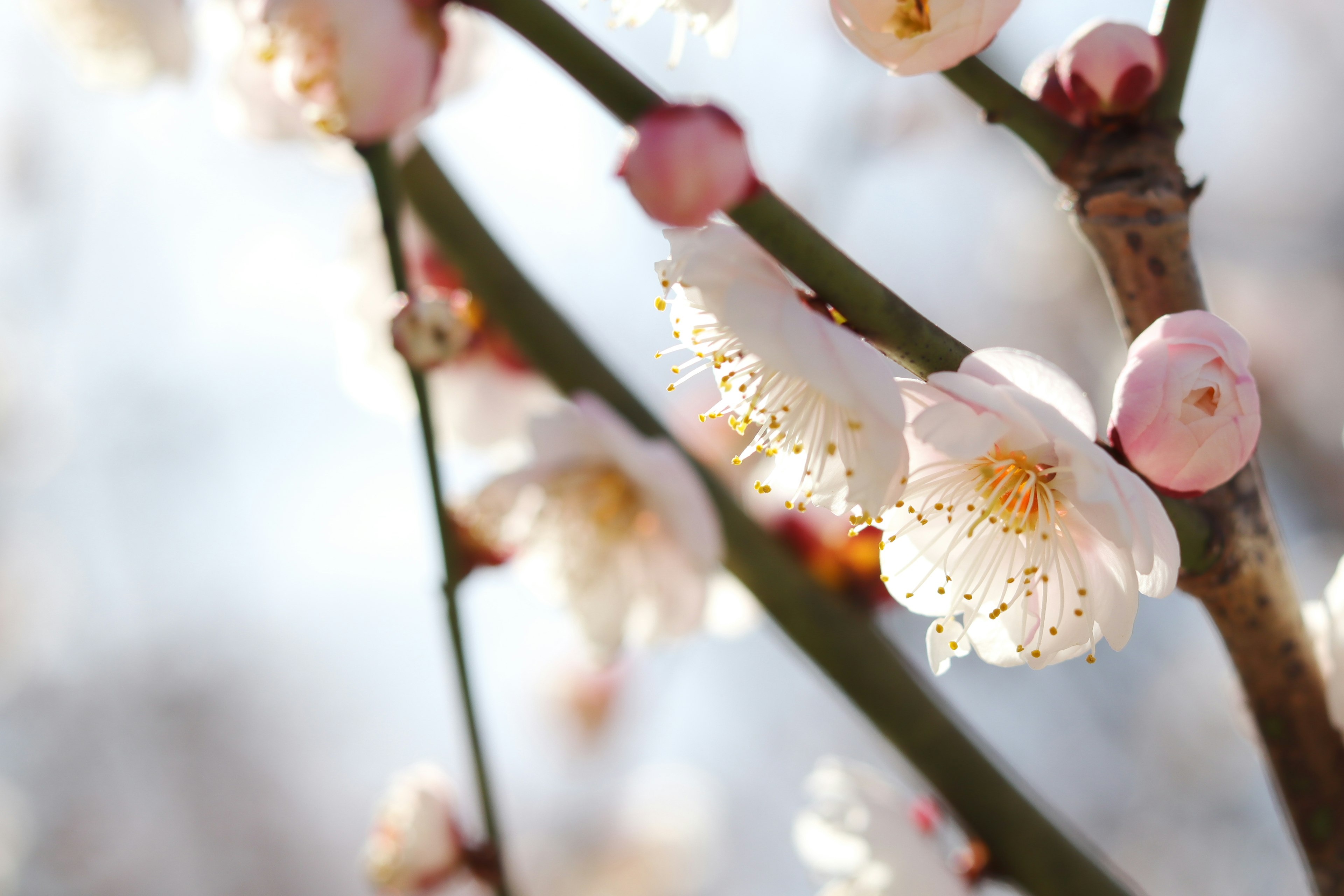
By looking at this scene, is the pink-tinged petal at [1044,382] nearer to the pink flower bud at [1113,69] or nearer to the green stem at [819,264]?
the green stem at [819,264]

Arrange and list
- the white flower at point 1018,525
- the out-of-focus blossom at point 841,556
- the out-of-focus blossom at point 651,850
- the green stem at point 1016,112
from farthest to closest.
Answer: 1. the out-of-focus blossom at point 651,850
2. the out-of-focus blossom at point 841,556
3. the green stem at point 1016,112
4. the white flower at point 1018,525

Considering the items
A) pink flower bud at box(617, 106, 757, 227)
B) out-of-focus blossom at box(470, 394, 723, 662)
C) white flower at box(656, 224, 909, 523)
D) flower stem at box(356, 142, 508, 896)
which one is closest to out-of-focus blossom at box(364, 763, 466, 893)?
flower stem at box(356, 142, 508, 896)

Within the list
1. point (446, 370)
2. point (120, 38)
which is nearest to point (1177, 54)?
point (446, 370)

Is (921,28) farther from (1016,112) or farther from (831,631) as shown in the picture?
(831,631)

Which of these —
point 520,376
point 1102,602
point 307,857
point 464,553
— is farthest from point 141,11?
point 307,857

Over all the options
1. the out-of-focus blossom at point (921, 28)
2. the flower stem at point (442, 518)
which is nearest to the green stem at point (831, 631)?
the flower stem at point (442, 518)

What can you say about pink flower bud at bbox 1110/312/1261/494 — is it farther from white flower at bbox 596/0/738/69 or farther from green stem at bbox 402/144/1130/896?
green stem at bbox 402/144/1130/896
